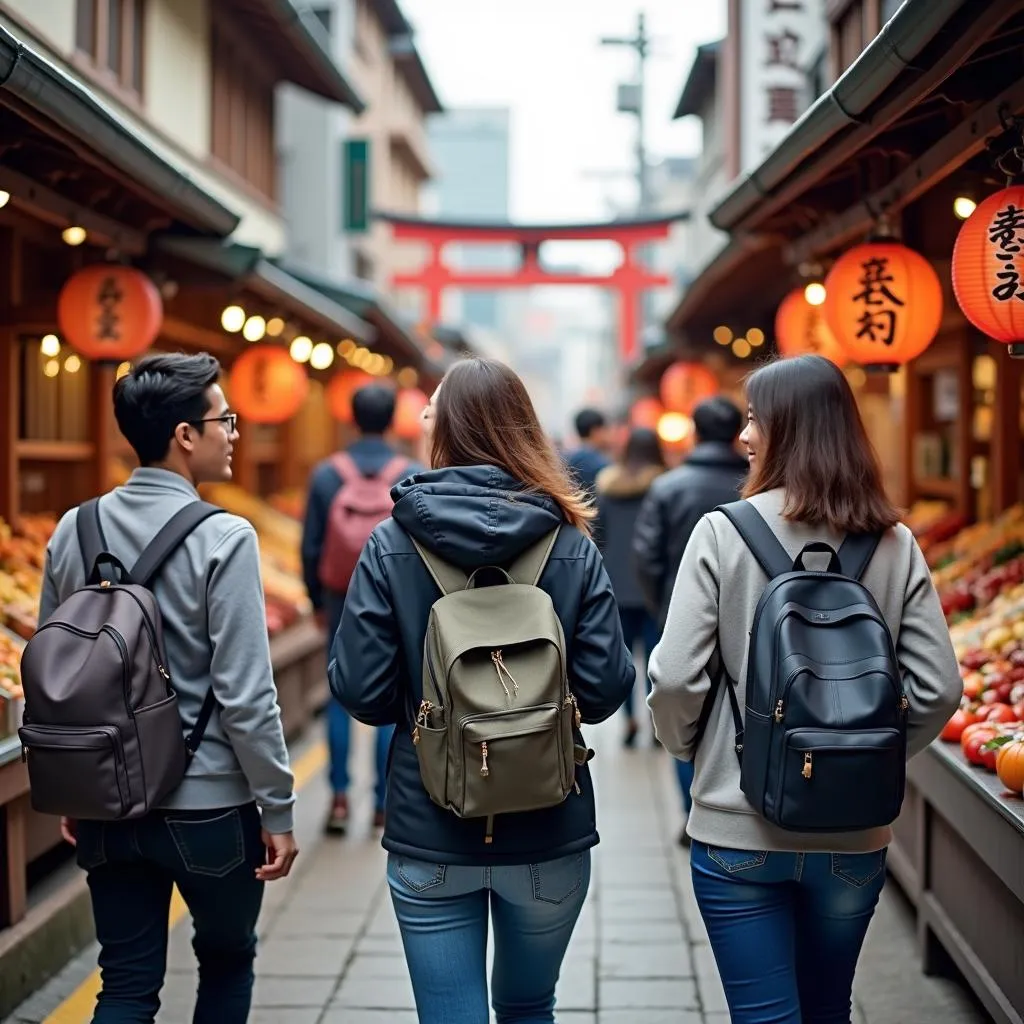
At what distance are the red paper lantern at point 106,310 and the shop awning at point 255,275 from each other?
66cm

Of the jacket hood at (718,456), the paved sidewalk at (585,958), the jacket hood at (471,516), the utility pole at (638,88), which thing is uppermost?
the utility pole at (638,88)

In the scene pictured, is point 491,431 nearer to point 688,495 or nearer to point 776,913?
point 776,913

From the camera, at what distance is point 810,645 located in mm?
3061

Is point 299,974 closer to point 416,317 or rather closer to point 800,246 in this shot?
point 800,246

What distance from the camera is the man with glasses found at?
→ 11.6ft

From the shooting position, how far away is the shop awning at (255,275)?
8.16 meters

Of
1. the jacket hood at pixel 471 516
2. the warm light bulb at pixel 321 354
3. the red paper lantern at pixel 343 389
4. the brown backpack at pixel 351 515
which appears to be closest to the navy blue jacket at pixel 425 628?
the jacket hood at pixel 471 516

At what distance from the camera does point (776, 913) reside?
3.23 metres

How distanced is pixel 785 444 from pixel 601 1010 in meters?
2.79

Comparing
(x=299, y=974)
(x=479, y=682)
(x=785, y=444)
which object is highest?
(x=785, y=444)

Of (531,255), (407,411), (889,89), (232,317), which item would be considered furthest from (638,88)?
(889,89)

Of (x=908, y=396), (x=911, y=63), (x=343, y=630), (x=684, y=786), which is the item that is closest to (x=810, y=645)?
(x=343, y=630)

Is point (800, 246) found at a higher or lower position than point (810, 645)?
higher

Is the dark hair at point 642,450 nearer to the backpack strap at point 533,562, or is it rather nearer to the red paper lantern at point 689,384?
the red paper lantern at point 689,384
